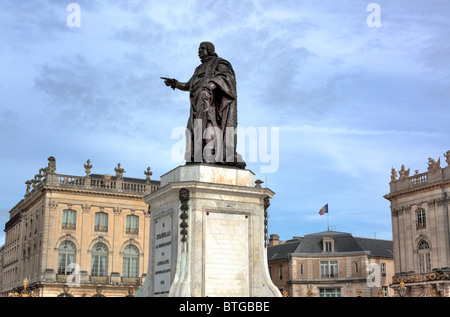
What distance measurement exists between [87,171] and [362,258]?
30257 millimetres

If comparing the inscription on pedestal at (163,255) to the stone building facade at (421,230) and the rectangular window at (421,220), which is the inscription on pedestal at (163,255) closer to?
the stone building facade at (421,230)

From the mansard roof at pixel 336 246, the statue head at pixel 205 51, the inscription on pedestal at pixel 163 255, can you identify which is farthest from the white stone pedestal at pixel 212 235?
the mansard roof at pixel 336 246

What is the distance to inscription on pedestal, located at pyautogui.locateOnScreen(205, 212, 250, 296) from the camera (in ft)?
38.5

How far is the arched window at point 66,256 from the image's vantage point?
54.7 m

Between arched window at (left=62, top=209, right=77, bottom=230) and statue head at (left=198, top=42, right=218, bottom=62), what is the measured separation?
44840mm

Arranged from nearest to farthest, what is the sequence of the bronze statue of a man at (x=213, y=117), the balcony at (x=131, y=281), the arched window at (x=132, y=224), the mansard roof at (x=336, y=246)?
the bronze statue of a man at (x=213, y=117) < the balcony at (x=131, y=281) < the arched window at (x=132, y=224) < the mansard roof at (x=336, y=246)

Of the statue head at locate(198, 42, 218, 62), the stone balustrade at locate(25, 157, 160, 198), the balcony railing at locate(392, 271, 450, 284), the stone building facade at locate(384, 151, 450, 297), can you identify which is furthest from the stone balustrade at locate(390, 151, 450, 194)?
the statue head at locate(198, 42, 218, 62)

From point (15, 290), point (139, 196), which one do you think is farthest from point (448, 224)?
point (15, 290)

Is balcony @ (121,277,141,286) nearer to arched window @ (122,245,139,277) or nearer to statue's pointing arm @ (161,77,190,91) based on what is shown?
arched window @ (122,245,139,277)

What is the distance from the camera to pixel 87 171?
57938 millimetres

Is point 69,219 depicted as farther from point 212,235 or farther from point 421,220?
point 212,235

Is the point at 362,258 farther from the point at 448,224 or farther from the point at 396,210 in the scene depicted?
the point at 448,224

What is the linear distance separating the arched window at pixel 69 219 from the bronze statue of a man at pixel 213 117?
44862mm

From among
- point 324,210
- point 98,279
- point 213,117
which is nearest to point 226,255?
point 213,117
